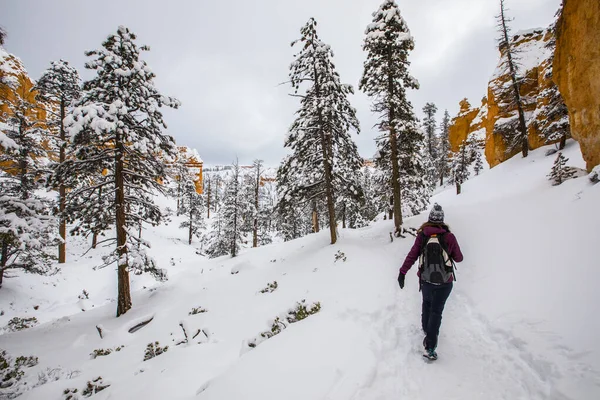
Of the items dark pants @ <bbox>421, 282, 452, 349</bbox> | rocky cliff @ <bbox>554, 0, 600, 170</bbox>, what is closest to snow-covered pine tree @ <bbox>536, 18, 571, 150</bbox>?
rocky cliff @ <bbox>554, 0, 600, 170</bbox>

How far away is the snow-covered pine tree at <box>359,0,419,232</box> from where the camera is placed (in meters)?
13.1

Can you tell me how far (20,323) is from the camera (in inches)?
451

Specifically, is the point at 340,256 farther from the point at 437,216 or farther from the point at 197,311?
the point at 437,216

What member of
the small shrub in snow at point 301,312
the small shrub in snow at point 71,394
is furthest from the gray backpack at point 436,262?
the small shrub in snow at point 71,394

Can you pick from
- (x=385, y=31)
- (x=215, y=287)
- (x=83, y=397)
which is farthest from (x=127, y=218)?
(x=385, y=31)

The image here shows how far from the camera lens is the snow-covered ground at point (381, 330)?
362 cm

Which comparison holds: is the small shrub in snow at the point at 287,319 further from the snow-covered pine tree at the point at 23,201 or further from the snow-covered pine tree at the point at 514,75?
the snow-covered pine tree at the point at 514,75

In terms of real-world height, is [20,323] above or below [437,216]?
below

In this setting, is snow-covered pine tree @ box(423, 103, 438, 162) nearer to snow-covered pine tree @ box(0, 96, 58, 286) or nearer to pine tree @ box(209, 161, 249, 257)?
pine tree @ box(209, 161, 249, 257)

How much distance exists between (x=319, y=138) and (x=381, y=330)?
1077cm

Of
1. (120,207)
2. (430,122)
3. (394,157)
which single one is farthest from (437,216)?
(430,122)

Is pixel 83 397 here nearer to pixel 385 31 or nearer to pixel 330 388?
pixel 330 388

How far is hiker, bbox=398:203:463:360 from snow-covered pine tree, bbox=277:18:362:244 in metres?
9.70

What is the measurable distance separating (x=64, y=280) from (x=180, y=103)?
15.2m
